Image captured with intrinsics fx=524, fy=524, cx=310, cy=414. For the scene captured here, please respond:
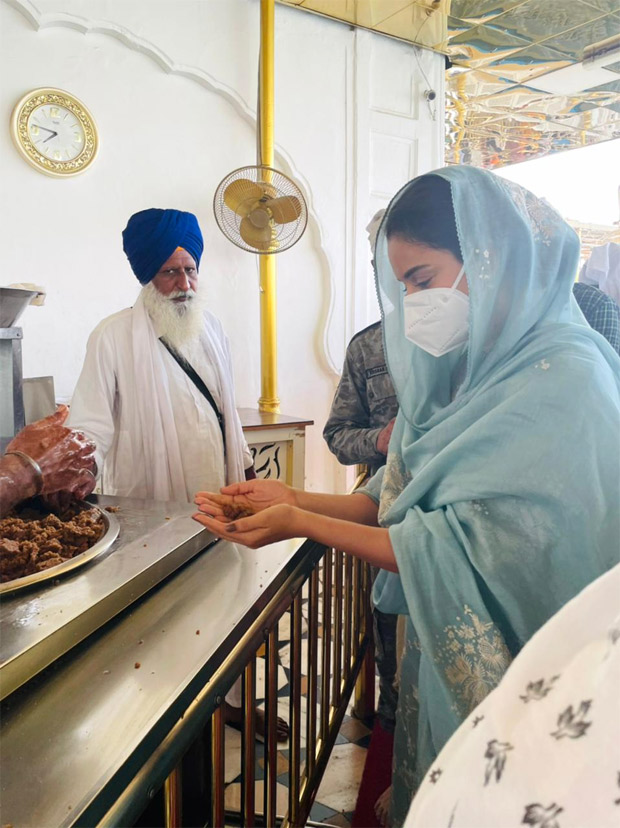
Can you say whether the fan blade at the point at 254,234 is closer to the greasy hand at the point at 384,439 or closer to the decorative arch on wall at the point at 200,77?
the decorative arch on wall at the point at 200,77

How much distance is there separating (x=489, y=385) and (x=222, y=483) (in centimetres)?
124

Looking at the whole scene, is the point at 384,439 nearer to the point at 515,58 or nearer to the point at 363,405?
the point at 363,405

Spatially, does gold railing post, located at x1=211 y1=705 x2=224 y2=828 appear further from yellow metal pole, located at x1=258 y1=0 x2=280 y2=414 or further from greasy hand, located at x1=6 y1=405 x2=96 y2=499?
yellow metal pole, located at x1=258 y1=0 x2=280 y2=414

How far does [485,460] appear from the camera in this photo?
848 mm

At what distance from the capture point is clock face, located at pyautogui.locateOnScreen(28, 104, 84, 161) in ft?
8.74

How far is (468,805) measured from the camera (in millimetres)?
300

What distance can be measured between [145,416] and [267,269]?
187 cm

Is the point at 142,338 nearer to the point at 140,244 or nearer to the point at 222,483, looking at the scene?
the point at 140,244

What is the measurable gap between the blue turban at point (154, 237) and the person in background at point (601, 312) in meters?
1.39

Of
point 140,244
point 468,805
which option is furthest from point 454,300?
point 140,244

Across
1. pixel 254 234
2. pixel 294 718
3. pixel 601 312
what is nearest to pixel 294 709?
pixel 294 718

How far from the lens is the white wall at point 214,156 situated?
8.94 feet

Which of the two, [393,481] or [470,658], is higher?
[393,481]

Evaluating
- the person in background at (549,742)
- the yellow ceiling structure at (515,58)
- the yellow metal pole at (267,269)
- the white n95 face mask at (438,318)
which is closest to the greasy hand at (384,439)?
the white n95 face mask at (438,318)
